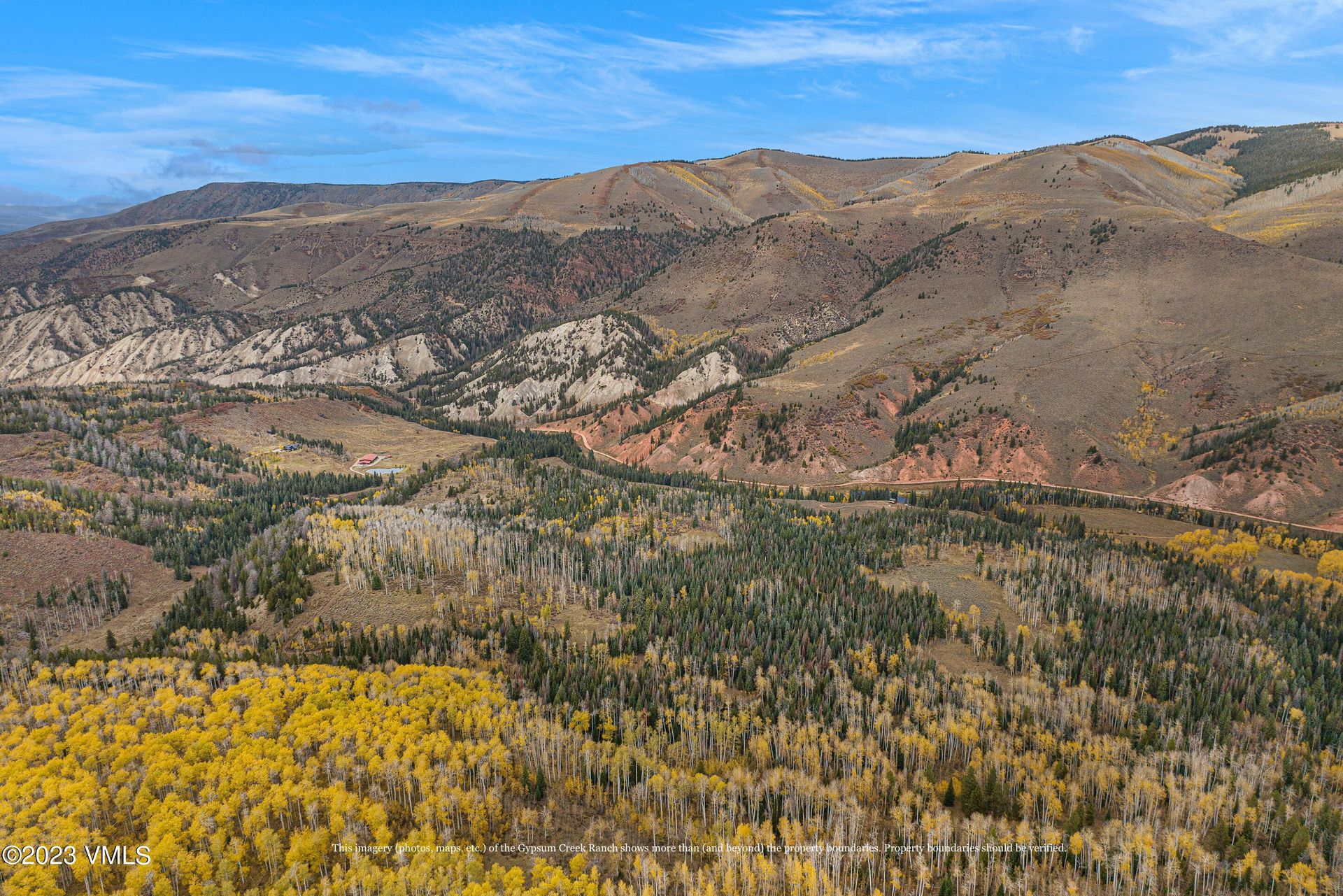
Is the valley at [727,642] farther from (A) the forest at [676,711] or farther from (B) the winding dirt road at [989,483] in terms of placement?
(B) the winding dirt road at [989,483]

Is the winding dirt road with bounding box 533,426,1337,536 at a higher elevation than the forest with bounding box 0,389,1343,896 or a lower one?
higher

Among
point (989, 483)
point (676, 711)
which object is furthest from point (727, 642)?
point (989, 483)

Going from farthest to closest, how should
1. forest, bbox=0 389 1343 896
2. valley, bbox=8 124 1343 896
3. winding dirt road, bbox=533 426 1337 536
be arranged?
winding dirt road, bbox=533 426 1337 536 < valley, bbox=8 124 1343 896 < forest, bbox=0 389 1343 896

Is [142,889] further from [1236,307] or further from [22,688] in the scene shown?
[1236,307]

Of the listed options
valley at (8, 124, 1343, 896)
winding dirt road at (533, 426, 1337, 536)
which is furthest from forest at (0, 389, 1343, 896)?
winding dirt road at (533, 426, 1337, 536)

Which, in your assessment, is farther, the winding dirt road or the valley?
the winding dirt road

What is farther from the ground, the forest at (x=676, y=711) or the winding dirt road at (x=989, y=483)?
the winding dirt road at (x=989, y=483)

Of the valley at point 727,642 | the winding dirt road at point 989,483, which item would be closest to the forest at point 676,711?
the valley at point 727,642

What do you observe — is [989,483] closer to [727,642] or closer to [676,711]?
[727,642]

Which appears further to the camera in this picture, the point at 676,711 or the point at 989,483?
the point at 989,483

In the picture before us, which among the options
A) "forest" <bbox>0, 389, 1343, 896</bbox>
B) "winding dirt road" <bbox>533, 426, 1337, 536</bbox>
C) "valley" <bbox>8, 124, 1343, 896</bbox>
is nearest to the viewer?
"forest" <bbox>0, 389, 1343, 896</bbox>

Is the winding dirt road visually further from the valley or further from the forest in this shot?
the forest

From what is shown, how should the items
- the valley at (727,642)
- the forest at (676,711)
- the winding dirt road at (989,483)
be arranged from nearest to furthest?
the forest at (676,711)
the valley at (727,642)
the winding dirt road at (989,483)
